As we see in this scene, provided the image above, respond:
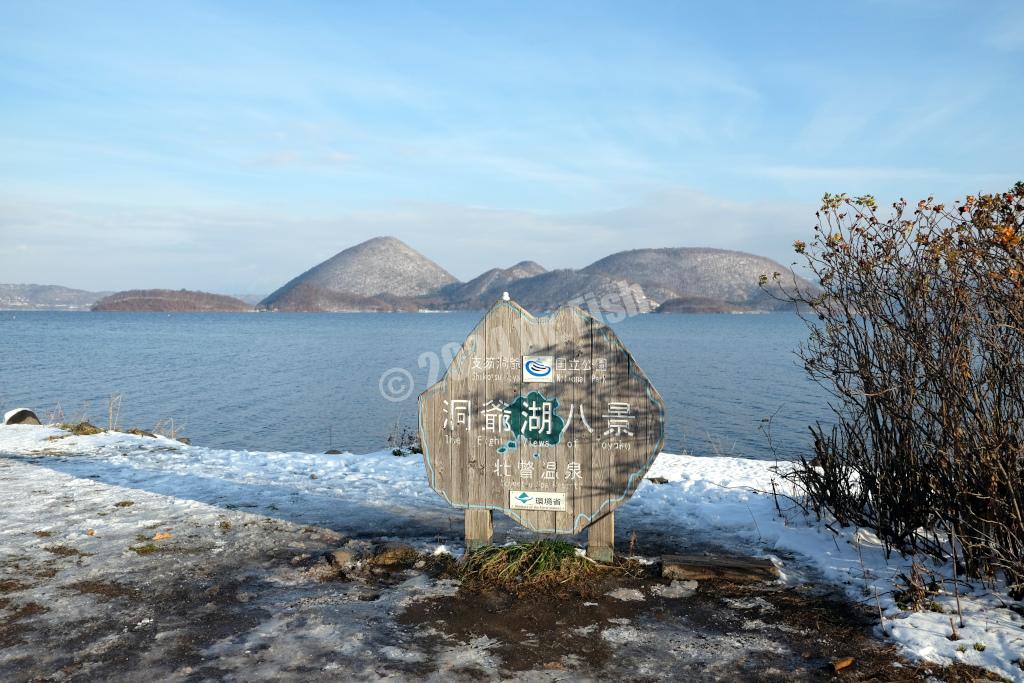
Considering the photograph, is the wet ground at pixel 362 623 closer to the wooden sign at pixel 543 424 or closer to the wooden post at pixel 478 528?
the wooden post at pixel 478 528

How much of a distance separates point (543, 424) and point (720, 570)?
2.19m

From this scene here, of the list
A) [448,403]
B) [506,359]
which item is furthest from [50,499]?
[506,359]

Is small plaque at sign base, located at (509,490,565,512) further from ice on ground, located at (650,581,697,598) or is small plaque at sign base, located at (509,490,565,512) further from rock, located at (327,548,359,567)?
rock, located at (327,548,359,567)

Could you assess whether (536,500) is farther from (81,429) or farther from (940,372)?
(81,429)

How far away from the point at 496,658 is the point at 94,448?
35.8 feet

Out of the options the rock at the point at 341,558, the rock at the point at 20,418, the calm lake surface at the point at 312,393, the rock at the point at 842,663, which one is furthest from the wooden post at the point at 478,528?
the rock at the point at 20,418

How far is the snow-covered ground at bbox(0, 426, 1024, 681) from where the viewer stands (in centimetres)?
579

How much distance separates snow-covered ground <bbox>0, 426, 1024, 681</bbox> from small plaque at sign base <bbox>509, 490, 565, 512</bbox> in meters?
1.15

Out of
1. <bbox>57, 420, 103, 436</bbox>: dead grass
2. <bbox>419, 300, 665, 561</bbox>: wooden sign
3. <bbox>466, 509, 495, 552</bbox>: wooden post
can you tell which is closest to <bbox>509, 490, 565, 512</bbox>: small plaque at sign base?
<bbox>419, 300, 665, 561</bbox>: wooden sign

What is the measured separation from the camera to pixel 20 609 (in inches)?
246

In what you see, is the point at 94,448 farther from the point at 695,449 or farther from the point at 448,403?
the point at 695,449

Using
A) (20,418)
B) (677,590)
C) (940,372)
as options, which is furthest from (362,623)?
(20,418)

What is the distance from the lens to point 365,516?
9.38m

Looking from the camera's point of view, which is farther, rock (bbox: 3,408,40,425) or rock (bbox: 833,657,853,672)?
rock (bbox: 3,408,40,425)
